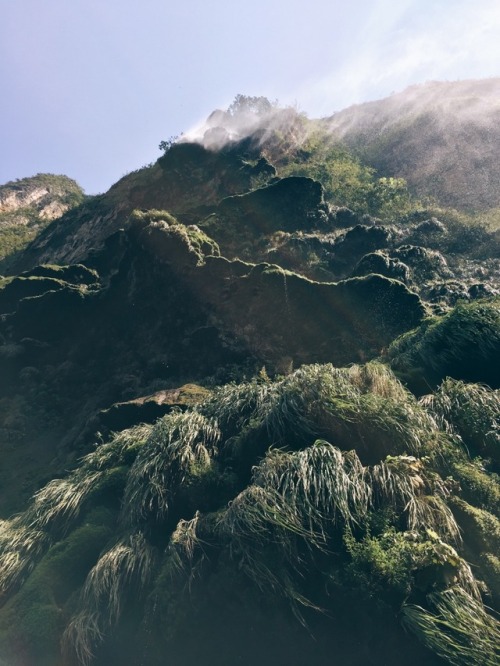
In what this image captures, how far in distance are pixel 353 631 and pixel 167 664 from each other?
3.04 meters

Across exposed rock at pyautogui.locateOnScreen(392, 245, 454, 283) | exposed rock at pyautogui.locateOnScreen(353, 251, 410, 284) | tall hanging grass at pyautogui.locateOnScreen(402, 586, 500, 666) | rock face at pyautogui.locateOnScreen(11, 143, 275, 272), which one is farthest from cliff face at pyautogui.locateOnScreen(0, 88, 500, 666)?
rock face at pyautogui.locateOnScreen(11, 143, 275, 272)

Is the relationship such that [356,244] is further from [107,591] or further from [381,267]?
[107,591]

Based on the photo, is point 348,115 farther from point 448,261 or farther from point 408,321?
point 408,321

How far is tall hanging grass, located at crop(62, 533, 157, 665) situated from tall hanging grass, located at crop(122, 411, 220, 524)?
0.75 m

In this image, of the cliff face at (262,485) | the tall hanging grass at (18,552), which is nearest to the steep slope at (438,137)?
the cliff face at (262,485)

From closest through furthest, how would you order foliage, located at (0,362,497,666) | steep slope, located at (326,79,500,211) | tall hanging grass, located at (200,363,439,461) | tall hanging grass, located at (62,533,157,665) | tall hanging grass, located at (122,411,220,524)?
foliage, located at (0,362,497,666) < tall hanging grass, located at (62,533,157,665) < tall hanging grass, located at (200,363,439,461) < tall hanging grass, located at (122,411,220,524) < steep slope, located at (326,79,500,211)

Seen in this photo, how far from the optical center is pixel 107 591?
821 cm

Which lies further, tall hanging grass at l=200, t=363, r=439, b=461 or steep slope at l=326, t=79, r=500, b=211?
steep slope at l=326, t=79, r=500, b=211

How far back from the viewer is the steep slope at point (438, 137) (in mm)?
36594

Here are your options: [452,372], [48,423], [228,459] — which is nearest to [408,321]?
[452,372]

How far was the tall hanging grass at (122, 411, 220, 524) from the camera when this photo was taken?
31.1 ft

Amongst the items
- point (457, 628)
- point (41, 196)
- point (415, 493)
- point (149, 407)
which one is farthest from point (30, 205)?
point (457, 628)

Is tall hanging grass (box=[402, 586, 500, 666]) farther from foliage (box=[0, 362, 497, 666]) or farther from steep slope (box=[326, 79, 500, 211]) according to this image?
steep slope (box=[326, 79, 500, 211])

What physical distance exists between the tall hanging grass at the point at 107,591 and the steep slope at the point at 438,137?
32.7 metres
